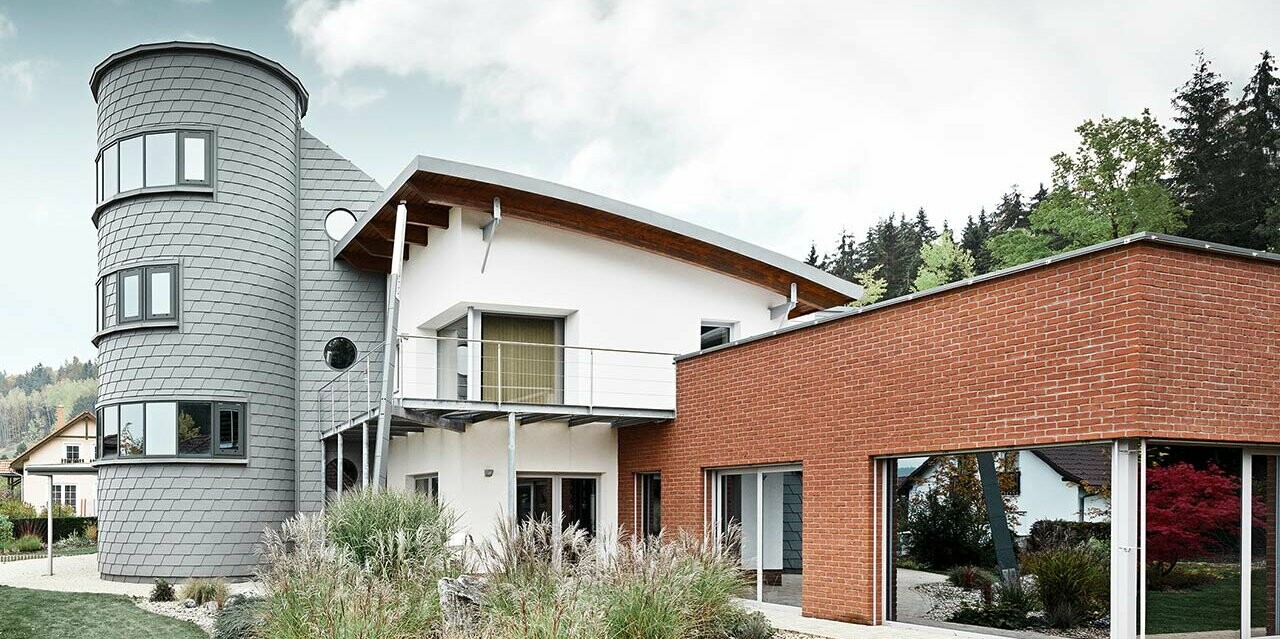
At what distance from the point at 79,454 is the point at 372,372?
118 ft

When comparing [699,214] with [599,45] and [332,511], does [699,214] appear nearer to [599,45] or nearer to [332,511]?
[599,45]

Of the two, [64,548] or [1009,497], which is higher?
[1009,497]

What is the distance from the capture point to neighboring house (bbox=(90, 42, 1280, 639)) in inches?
367

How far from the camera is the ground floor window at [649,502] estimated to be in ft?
54.1

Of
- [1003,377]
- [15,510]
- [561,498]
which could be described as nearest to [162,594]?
[561,498]

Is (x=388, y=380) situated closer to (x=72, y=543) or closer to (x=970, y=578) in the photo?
(x=970, y=578)

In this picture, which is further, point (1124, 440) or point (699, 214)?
point (699, 214)

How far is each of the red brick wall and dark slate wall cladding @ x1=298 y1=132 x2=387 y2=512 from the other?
8.27 m

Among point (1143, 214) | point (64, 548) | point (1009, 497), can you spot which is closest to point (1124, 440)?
point (1009, 497)

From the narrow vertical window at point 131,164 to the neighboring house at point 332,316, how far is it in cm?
4

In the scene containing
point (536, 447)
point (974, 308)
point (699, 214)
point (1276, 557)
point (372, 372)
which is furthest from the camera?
point (699, 214)

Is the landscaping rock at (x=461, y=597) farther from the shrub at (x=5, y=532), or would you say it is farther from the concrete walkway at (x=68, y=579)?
the shrub at (x=5, y=532)

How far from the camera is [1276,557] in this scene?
9.59m

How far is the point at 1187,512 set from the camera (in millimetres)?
9180
